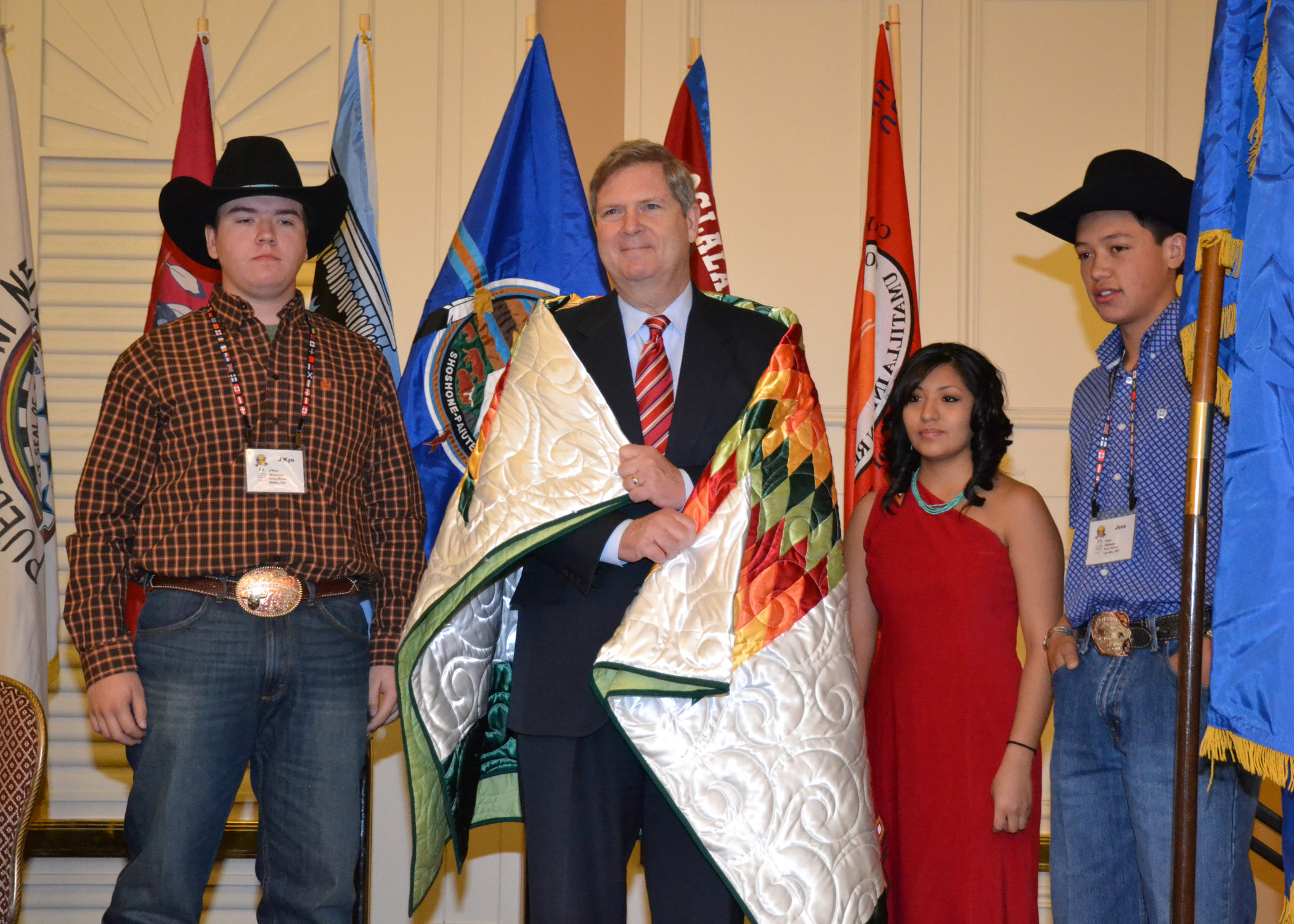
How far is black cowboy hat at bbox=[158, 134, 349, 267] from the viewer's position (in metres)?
2.34

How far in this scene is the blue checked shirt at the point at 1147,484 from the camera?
1.93 meters

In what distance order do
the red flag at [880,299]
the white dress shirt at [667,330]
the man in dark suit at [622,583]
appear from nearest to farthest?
the man in dark suit at [622,583], the white dress shirt at [667,330], the red flag at [880,299]

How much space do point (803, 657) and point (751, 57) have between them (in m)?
2.54

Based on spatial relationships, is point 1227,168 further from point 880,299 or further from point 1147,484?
point 880,299

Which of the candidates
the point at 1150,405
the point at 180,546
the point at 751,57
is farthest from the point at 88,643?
the point at 751,57

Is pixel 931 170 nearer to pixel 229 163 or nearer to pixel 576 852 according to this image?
pixel 229 163

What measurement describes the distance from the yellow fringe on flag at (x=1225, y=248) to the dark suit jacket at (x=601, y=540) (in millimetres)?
706

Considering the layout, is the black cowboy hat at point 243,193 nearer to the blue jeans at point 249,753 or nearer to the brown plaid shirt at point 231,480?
the brown plaid shirt at point 231,480

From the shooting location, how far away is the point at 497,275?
300 cm

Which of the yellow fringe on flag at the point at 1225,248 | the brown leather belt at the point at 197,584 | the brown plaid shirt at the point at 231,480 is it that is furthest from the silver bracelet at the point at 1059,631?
the brown leather belt at the point at 197,584

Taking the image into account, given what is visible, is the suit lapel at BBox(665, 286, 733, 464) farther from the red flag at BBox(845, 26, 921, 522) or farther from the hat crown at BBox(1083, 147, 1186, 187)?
the red flag at BBox(845, 26, 921, 522)

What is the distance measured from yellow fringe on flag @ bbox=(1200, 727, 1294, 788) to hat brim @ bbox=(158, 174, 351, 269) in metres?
1.96

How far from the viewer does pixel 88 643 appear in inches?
82.3

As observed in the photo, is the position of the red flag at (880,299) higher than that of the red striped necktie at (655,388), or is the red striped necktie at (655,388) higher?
the red flag at (880,299)
